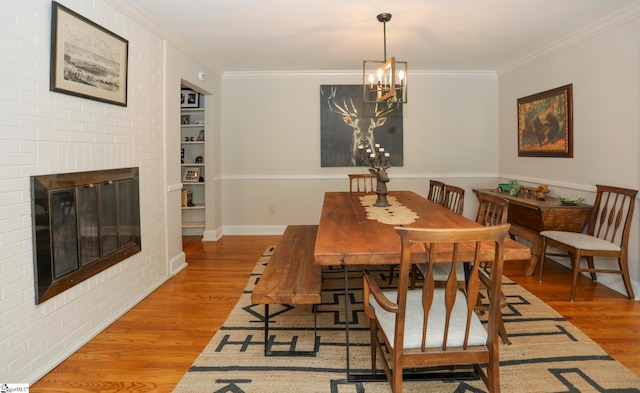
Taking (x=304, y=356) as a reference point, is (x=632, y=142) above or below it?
above

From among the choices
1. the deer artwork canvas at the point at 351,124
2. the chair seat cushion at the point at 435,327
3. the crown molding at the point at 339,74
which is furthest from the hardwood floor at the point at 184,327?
the crown molding at the point at 339,74

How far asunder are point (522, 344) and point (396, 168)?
11.3 ft

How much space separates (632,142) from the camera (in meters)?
3.07

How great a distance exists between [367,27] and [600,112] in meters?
2.26

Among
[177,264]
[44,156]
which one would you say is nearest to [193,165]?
[177,264]

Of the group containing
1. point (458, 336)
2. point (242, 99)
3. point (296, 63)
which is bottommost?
point (458, 336)

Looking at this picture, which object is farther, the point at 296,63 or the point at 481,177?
the point at 481,177

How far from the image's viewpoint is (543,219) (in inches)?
136

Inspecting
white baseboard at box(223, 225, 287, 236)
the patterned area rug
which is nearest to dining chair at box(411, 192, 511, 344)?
the patterned area rug

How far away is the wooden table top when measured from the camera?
Result: 1.65 metres

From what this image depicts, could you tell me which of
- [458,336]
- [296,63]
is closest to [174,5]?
[296,63]

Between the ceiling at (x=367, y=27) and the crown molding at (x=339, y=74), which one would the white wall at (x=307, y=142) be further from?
the ceiling at (x=367, y=27)

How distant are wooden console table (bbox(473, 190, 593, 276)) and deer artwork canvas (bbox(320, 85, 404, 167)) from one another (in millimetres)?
2029

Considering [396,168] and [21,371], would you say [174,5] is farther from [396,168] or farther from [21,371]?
[396,168]
